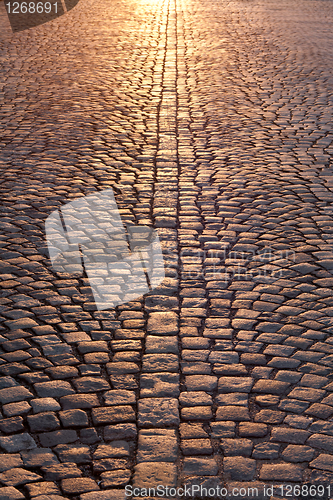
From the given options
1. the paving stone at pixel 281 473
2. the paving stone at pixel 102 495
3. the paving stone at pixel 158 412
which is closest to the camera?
the paving stone at pixel 102 495

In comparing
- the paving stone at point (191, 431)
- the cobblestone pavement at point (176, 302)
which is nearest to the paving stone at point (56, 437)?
the cobblestone pavement at point (176, 302)

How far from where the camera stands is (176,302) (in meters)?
3.99

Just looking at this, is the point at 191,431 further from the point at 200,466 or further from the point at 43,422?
the point at 43,422

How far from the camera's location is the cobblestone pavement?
273 centimetres

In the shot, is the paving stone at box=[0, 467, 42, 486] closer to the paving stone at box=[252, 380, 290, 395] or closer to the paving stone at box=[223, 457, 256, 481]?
the paving stone at box=[223, 457, 256, 481]

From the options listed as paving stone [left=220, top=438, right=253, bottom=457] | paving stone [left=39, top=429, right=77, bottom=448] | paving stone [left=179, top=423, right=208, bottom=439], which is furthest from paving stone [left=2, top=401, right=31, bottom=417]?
paving stone [left=220, top=438, right=253, bottom=457]

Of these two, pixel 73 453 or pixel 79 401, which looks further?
pixel 79 401

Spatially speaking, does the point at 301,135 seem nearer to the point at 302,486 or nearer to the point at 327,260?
the point at 327,260

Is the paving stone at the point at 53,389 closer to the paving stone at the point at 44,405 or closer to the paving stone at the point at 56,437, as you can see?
the paving stone at the point at 44,405

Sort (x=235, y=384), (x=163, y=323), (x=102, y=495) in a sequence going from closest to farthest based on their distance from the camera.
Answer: (x=102, y=495) → (x=235, y=384) → (x=163, y=323)

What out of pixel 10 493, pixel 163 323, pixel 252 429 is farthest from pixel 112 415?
pixel 163 323

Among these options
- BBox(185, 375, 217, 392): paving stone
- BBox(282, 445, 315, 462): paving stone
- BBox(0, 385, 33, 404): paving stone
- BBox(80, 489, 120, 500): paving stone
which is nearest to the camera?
BBox(80, 489, 120, 500): paving stone

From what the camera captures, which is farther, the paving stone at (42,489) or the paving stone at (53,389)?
the paving stone at (53,389)

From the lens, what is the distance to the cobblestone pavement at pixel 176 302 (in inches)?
107
